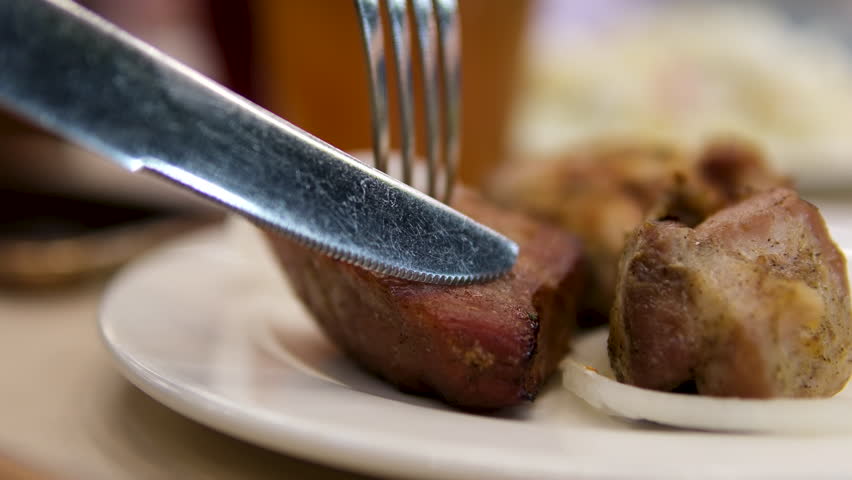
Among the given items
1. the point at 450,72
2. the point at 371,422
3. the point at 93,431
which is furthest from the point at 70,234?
the point at 371,422

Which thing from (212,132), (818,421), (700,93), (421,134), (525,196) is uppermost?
(212,132)

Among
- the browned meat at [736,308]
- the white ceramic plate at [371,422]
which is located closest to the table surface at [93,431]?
the white ceramic plate at [371,422]

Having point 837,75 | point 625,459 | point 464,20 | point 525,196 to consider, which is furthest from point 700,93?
point 625,459

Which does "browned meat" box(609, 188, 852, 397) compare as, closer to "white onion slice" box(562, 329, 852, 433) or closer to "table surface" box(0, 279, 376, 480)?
"white onion slice" box(562, 329, 852, 433)

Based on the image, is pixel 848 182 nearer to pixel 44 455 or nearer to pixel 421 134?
pixel 421 134

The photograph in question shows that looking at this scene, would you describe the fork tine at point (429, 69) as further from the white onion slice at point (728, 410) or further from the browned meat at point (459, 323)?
the white onion slice at point (728, 410)

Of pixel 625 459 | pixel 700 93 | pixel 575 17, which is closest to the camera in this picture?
pixel 625 459
